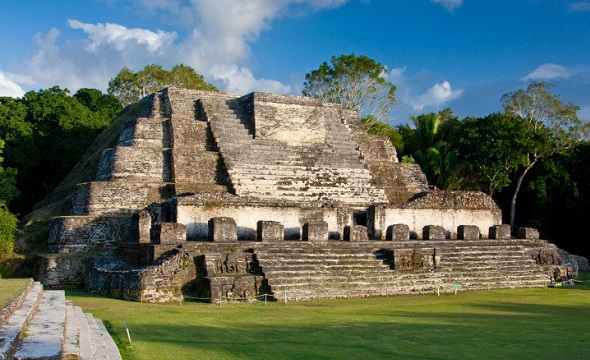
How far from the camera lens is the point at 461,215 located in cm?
2009

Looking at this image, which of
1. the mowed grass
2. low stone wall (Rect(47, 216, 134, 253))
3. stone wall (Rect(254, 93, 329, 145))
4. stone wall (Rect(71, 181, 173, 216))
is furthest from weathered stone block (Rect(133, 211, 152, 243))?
stone wall (Rect(254, 93, 329, 145))

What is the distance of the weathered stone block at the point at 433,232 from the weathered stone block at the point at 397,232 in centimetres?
109

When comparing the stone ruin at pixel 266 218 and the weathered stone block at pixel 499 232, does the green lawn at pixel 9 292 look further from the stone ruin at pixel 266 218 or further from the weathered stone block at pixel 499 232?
the weathered stone block at pixel 499 232

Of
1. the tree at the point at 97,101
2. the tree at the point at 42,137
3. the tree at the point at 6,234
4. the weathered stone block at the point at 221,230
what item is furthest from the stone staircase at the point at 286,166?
the tree at the point at 97,101

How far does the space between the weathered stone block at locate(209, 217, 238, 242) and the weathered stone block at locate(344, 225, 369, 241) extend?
3168 millimetres

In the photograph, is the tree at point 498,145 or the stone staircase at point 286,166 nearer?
the stone staircase at point 286,166

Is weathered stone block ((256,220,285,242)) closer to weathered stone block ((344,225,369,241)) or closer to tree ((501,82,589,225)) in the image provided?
weathered stone block ((344,225,369,241))

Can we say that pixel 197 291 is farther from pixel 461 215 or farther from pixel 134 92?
pixel 134 92

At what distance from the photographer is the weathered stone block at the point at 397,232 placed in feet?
55.3

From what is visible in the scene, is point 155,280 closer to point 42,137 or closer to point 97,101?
point 42,137

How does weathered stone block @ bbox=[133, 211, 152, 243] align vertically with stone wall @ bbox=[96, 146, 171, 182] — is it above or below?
below

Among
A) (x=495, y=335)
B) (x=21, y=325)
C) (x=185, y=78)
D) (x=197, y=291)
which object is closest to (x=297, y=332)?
(x=495, y=335)

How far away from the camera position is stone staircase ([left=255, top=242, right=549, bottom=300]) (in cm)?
1330

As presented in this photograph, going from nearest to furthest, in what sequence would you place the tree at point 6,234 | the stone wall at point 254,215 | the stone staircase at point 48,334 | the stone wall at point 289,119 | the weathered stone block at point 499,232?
the stone staircase at point 48,334, the tree at point 6,234, the stone wall at point 254,215, the weathered stone block at point 499,232, the stone wall at point 289,119
